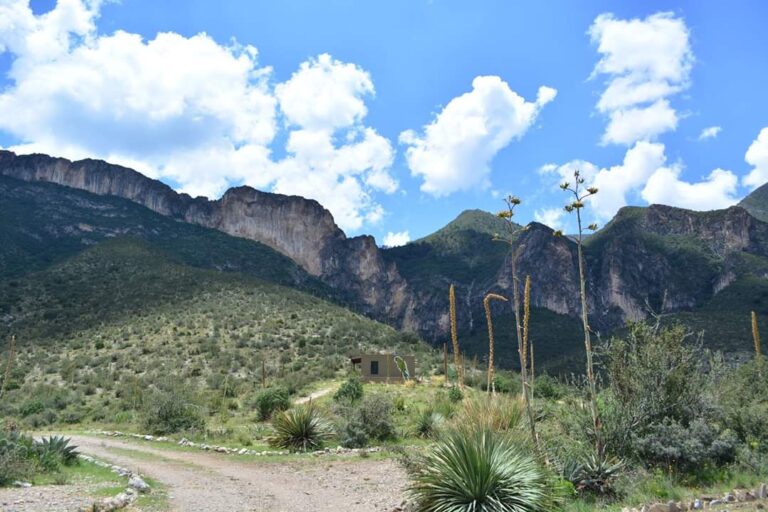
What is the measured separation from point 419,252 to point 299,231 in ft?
98.9

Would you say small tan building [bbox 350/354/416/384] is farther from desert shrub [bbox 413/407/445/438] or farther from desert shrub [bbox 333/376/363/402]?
desert shrub [bbox 413/407/445/438]

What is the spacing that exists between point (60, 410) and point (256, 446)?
16406 mm

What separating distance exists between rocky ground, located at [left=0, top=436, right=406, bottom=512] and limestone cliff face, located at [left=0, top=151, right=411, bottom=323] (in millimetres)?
101855

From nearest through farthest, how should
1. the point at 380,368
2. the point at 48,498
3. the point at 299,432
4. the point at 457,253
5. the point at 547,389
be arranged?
the point at 48,498
the point at 299,432
the point at 547,389
the point at 380,368
the point at 457,253

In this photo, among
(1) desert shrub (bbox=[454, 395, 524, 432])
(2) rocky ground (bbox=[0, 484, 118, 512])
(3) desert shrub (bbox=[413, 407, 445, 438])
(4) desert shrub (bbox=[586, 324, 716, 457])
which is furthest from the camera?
(3) desert shrub (bbox=[413, 407, 445, 438])

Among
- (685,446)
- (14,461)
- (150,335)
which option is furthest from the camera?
(150,335)

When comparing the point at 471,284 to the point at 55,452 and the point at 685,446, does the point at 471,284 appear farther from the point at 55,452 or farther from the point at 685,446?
the point at 685,446

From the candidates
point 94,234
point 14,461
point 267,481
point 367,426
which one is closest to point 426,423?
point 367,426

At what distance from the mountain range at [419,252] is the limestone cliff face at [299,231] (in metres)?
0.26

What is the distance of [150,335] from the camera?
4016cm

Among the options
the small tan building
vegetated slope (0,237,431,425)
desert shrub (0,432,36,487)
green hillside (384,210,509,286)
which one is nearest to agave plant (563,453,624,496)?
desert shrub (0,432,36,487)

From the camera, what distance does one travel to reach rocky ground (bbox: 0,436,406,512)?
857cm

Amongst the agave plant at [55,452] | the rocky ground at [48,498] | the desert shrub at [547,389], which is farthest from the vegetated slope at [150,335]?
the rocky ground at [48,498]

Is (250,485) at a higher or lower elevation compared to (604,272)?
lower
